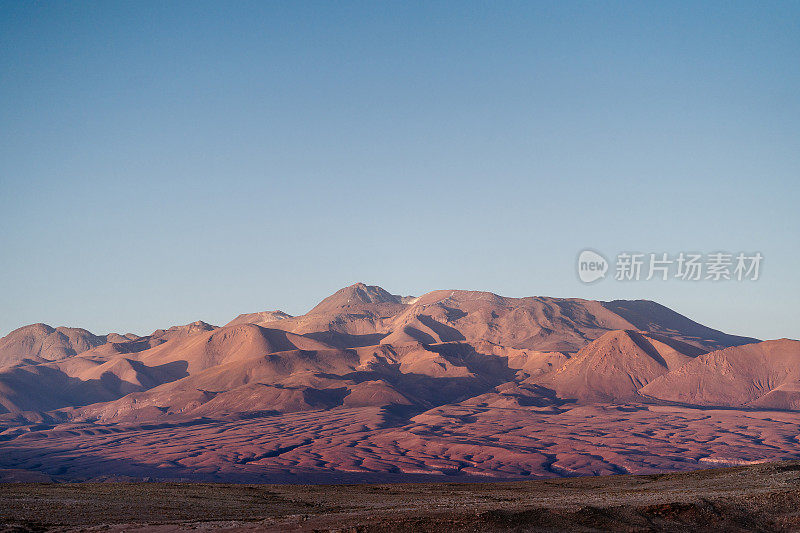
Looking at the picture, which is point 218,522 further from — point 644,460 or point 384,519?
point 644,460

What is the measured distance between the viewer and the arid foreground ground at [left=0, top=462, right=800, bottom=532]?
3428 cm

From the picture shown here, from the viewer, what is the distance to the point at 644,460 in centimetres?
16250

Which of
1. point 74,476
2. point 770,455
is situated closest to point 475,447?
point 770,455

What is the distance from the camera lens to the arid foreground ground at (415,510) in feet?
112

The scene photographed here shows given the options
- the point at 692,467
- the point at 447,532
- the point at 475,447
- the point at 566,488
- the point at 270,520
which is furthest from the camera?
the point at 475,447

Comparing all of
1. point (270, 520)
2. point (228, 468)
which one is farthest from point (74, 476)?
point (270, 520)

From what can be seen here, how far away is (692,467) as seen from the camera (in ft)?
505

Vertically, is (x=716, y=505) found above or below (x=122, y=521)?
above

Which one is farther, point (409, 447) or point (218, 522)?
point (409, 447)

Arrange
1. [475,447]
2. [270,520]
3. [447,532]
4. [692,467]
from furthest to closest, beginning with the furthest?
[475,447]
[692,467]
[270,520]
[447,532]

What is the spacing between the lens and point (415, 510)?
3884cm

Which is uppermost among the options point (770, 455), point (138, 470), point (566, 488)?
point (566, 488)

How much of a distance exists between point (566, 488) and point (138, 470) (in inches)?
5555

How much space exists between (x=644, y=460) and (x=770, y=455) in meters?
31.4
